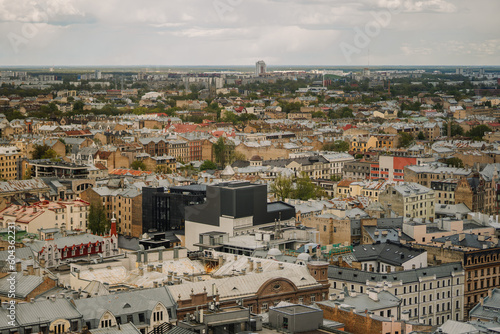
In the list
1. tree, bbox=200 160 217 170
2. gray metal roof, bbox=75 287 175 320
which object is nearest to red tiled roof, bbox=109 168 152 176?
tree, bbox=200 160 217 170

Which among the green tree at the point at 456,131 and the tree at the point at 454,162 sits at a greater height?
the tree at the point at 454,162

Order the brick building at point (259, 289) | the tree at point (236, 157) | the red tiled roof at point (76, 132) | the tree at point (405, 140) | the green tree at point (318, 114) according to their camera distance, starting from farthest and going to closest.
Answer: the green tree at point (318, 114)
the red tiled roof at point (76, 132)
the tree at point (405, 140)
the tree at point (236, 157)
the brick building at point (259, 289)

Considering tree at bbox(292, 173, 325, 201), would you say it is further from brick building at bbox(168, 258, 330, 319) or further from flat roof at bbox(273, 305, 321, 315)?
flat roof at bbox(273, 305, 321, 315)

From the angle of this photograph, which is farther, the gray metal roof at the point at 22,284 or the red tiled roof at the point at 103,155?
the red tiled roof at the point at 103,155

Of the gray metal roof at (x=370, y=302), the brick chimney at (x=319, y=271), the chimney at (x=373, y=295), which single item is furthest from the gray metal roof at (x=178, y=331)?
the brick chimney at (x=319, y=271)

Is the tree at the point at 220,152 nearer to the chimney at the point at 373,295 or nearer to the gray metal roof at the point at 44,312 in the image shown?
the chimney at the point at 373,295

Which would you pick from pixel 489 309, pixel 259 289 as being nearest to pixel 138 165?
pixel 259 289

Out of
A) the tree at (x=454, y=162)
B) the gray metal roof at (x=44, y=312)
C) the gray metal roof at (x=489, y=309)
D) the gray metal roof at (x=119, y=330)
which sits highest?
the gray metal roof at (x=44, y=312)
